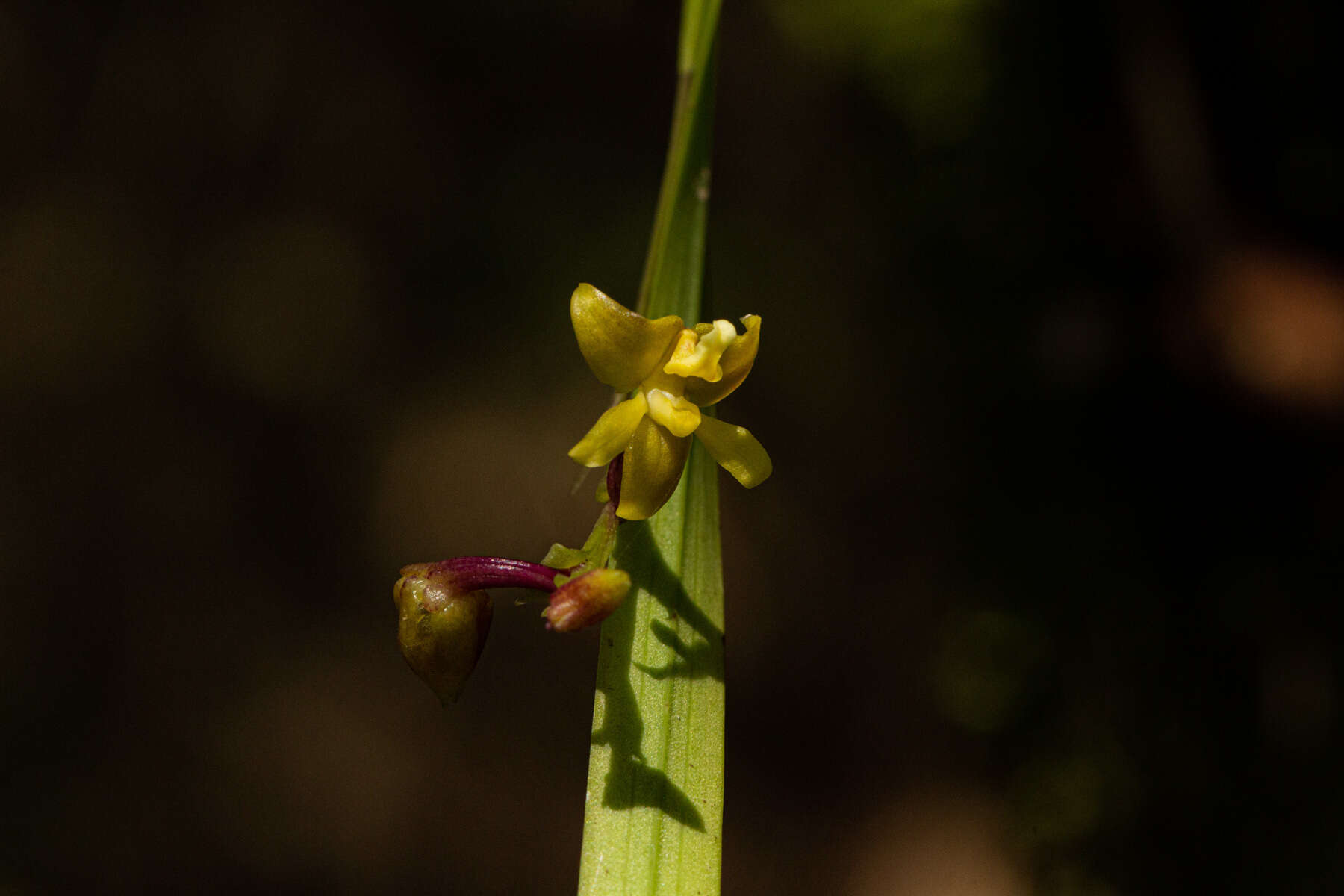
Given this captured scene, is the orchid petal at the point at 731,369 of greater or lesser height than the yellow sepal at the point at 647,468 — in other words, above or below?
above

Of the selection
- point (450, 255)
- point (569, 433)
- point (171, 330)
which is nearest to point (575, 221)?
point (450, 255)

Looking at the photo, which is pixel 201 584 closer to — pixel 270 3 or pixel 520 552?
pixel 520 552

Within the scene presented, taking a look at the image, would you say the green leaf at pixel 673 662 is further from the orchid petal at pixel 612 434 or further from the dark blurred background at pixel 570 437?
the dark blurred background at pixel 570 437

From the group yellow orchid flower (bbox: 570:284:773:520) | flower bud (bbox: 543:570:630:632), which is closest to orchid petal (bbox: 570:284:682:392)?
yellow orchid flower (bbox: 570:284:773:520)

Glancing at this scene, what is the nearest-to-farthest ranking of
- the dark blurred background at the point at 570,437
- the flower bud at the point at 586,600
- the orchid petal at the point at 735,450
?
the flower bud at the point at 586,600, the orchid petal at the point at 735,450, the dark blurred background at the point at 570,437

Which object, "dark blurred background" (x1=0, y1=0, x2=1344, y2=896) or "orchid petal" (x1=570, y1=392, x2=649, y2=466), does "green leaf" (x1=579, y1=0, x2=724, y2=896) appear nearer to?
"orchid petal" (x1=570, y1=392, x2=649, y2=466)

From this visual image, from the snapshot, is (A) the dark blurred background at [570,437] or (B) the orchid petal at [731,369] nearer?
(B) the orchid petal at [731,369]

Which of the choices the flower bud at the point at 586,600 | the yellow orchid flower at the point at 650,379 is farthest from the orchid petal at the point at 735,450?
the flower bud at the point at 586,600
